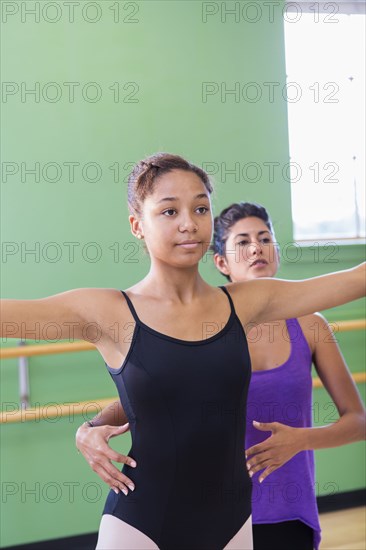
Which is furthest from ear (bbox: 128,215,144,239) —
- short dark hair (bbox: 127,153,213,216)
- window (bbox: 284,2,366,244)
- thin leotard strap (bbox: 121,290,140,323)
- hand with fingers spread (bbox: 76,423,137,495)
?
window (bbox: 284,2,366,244)

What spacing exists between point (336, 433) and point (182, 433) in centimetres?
44

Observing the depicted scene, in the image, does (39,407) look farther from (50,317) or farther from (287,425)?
(50,317)

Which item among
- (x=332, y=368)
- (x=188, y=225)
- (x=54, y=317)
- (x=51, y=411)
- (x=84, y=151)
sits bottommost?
(x=51, y=411)

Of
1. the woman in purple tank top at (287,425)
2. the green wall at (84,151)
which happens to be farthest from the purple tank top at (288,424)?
the green wall at (84,151)

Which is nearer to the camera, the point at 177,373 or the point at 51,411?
the point at 177,373

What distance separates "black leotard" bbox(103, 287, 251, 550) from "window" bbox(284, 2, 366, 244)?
218cm

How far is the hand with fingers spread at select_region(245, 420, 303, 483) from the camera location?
4.23 ft

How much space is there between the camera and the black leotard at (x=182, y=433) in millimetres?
1142

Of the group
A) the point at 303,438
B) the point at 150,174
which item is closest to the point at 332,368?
the point at 303,438

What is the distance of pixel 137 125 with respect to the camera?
293cm

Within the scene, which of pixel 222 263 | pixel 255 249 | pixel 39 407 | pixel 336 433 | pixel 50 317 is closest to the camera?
pixel 50 317

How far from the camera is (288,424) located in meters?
1.48

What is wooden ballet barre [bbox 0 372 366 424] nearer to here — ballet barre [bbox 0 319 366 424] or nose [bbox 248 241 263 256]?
ballet barre [bbox 0 319 366 424]

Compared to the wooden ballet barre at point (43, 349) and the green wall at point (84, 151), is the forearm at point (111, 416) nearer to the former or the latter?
the wooden ballet barre at point (43, 349)
